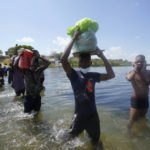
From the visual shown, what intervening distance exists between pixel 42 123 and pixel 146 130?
2960 mm

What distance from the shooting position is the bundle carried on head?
88.7 inches

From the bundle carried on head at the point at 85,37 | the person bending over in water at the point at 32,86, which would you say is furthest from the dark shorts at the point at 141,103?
the person bending over in water at the point at 32,86

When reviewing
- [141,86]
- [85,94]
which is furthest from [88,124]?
[141,86]

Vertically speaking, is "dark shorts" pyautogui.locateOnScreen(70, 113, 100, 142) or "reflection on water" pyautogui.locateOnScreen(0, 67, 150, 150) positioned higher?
"dark shorts" pyautogui.locateOnScreen(70, 113, 100, 142)

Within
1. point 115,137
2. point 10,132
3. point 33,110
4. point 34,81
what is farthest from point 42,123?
point 115,137

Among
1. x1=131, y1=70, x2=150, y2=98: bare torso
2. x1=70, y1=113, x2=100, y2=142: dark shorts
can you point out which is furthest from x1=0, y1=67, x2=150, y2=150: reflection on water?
x1=131, y1=70, x2=150, y2=98: bare torso

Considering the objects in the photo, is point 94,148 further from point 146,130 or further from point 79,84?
point 146,130

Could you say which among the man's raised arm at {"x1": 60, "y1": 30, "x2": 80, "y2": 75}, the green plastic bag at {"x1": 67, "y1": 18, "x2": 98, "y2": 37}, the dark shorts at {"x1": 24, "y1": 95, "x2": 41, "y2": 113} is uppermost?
the green plastic bag at {"x1": 67, "y1": 18, "x2": 98, "y2": 37}

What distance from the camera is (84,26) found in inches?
90.1

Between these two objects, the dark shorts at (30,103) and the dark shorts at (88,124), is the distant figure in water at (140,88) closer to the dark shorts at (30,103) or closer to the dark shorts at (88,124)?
the dark shorts at (88,124)

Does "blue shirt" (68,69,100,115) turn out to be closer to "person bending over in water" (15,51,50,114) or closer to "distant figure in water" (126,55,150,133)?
"distant figure in water" (126,55,150,133)

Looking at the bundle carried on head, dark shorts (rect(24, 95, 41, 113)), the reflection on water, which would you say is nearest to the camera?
the bundle carried on head

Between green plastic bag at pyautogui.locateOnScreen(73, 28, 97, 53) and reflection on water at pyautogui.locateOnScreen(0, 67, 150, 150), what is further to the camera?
reflection on water at pyautogui.locateOnScreen(0, 67, 150, 150)

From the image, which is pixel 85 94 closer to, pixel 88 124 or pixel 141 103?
pixel 88 124
